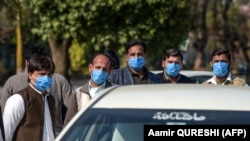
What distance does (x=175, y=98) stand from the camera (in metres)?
4.57

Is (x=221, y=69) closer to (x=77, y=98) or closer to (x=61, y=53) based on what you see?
(x=77, y=98)

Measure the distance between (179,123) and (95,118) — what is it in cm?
49

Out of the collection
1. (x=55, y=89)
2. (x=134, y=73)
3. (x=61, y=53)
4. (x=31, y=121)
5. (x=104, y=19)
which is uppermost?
(x=104, y=19)

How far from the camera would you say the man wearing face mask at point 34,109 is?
228 inches

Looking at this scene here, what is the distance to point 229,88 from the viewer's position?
5.03 metres

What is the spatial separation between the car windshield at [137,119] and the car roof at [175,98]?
37 millimetres

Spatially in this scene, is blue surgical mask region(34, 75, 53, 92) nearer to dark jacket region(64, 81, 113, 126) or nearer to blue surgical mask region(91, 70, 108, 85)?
dark jacket region(64, 81, 113, 126)

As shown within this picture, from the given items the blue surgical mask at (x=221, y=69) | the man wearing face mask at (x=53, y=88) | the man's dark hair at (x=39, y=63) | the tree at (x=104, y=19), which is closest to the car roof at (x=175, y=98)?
the man's dark hair at (x=39, y=63)

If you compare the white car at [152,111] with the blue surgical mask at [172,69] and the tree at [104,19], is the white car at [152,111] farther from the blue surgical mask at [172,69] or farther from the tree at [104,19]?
the tree at [104,19]

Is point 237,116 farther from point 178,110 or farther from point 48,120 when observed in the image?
point 48,120

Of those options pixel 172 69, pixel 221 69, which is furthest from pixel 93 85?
pixel 221 69

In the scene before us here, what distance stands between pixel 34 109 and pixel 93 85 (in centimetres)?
101

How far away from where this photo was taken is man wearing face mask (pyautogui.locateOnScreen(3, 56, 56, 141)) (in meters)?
5.79

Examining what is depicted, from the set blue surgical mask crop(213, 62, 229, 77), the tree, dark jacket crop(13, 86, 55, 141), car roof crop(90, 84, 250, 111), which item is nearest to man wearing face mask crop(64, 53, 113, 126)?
dark jacket crop(13, 86, 55, 141)
